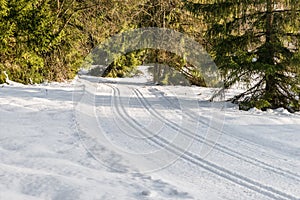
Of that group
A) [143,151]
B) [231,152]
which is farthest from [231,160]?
[143,151]

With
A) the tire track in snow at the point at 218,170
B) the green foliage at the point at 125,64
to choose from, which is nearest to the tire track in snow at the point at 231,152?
the tire track in snow at the point at 218,170

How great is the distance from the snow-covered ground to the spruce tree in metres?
0.77

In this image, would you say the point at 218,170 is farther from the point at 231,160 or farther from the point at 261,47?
the point at 261,47

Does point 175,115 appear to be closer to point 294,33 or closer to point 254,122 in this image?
point 254,122

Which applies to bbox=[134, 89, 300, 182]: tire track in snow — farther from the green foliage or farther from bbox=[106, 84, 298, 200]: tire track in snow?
the green foliage

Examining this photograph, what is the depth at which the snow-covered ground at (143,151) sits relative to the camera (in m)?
3.63

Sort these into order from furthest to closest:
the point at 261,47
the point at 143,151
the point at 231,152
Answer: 1. the point at 261,47
2. the point at 231,152
3. the point at 143,151

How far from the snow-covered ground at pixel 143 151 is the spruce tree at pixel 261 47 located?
0.77 meters

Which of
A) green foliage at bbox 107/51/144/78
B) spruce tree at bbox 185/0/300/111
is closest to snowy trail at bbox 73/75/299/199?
spruce tree at bbox 185/0/300/111

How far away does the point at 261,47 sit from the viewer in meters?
8.99

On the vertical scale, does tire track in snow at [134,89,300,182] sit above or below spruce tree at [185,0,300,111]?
below

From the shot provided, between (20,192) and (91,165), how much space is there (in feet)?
3.72

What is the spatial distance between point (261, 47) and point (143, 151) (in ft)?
18.3

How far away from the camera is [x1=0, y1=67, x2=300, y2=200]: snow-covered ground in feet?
11.9
